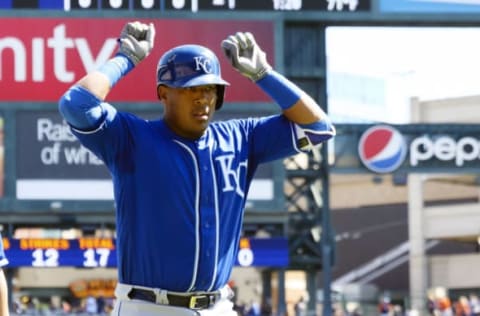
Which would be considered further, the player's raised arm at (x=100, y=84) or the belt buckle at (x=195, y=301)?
the belt buckle at (x=195, y=301)

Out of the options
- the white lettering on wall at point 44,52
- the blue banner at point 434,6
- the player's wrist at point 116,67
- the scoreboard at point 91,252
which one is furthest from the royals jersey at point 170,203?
the blue banner at point 434,6

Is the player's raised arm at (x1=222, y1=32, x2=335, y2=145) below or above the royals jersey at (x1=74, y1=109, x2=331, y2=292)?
above

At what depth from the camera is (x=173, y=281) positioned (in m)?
5.13

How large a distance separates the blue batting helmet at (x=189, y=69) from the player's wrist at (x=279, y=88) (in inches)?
6.7

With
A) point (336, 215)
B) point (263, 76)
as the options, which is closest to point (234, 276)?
point (336, 215)

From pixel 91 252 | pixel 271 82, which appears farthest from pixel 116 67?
pixel 91 252

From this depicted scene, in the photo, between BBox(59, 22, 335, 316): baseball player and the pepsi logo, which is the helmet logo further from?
→ the pepsi logo

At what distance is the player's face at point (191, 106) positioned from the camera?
16.9 ft

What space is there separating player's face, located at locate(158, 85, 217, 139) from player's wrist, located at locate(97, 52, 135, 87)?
0.50 feet

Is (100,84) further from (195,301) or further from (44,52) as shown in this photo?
(44,52)

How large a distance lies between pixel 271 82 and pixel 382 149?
23340mm

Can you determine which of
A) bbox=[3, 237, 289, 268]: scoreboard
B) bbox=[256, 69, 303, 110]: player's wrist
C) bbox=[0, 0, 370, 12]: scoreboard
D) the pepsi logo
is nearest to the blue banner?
bbox=[0, 0, 370, 12]: scoreboard

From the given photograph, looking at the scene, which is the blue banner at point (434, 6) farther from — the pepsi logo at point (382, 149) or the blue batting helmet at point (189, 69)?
the blue batting helmet at point (189, 69)

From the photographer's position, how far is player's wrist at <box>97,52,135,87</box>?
5137 millimetres
